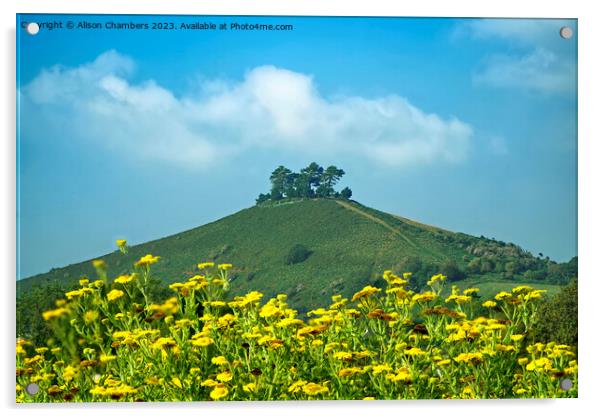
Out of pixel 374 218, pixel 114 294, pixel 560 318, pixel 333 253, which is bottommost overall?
pixel 560 318

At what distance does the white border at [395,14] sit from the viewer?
5445 mm

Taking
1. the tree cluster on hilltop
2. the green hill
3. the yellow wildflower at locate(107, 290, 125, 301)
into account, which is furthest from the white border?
the tree cluster on hilltop

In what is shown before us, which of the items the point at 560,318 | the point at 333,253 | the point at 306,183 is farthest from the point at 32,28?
the point at 560,318

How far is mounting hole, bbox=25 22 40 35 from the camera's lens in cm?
547

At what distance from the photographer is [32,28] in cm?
548

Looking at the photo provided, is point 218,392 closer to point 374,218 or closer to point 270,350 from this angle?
point 270,350

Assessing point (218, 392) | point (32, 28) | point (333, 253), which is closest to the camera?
point (218, 392)

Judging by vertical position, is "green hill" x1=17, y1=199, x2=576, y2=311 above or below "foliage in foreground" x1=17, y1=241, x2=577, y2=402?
above

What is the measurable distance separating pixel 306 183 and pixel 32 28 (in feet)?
6.53

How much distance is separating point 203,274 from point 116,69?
1434 mm

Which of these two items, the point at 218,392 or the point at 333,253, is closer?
the point at 218,392

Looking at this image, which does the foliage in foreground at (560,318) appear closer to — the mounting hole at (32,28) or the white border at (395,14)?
the white border at (395,14)

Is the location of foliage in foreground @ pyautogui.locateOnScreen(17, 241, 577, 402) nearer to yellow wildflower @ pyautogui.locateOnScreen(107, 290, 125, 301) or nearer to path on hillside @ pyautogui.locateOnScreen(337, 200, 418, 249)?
yellow wildflower @ pyautogui.locateOnScreen(107, 290, 125, 301)

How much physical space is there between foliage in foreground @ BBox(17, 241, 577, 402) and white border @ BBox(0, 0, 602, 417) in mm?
74
